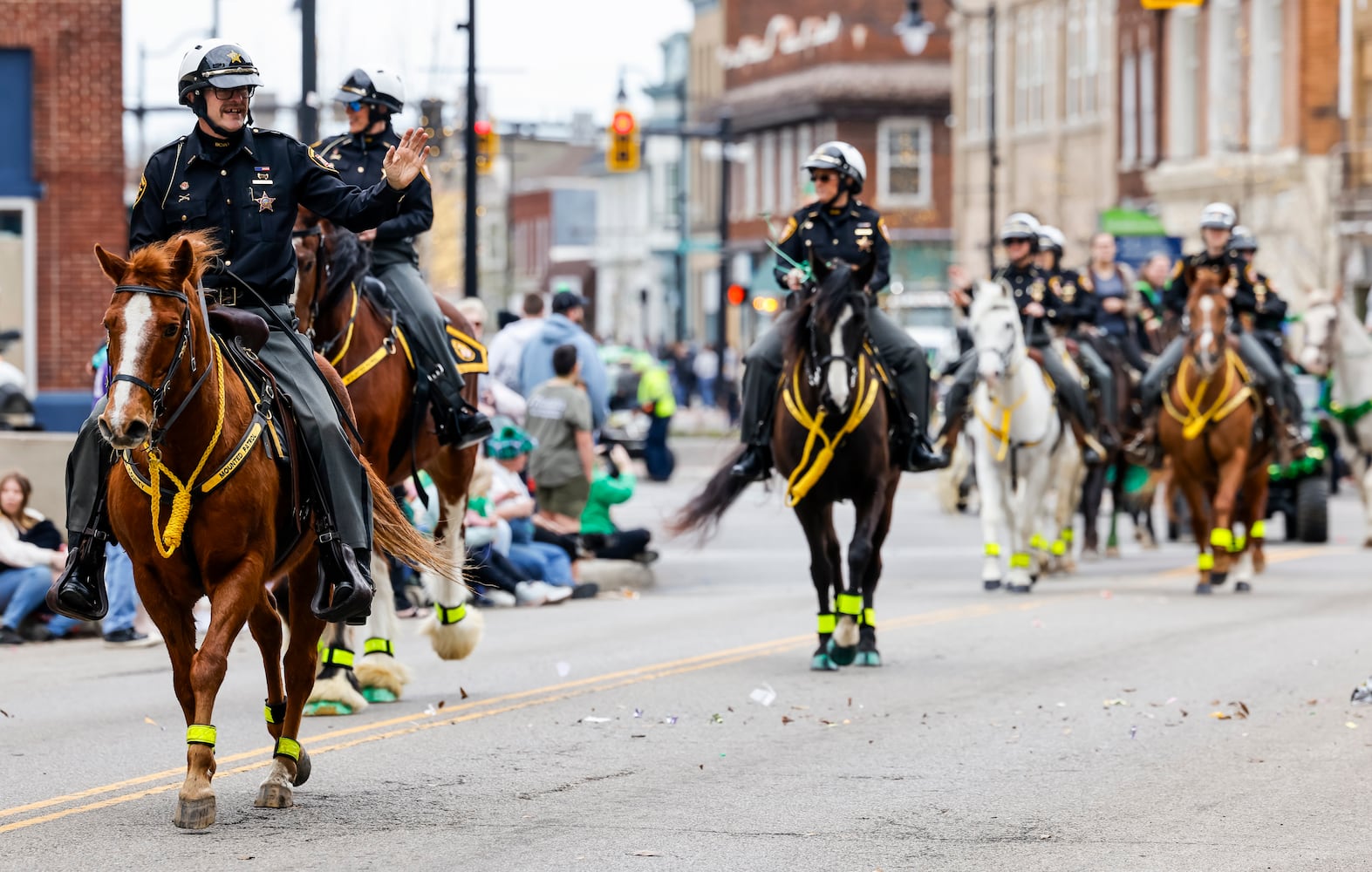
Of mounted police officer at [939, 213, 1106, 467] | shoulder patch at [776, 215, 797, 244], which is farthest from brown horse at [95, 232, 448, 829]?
mounted police officer at [939, 213, 1106, 467]

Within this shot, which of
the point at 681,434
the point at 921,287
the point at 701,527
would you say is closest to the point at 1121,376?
the point at 701,527

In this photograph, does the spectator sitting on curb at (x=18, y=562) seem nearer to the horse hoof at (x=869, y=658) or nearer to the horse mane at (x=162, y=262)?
the horse hoof at (x=869, y=658)

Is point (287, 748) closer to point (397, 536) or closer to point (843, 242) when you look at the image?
point (397, 536)

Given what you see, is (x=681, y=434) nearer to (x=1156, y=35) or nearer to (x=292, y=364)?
(x=1156, y=35)

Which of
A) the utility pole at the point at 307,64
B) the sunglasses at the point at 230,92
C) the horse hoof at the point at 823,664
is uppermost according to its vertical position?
the utility pole at the point at 307,64

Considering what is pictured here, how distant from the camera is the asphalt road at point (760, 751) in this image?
8.41 meters

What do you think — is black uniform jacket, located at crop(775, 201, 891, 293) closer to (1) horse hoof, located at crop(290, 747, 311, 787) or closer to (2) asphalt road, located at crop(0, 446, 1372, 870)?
(2) asphalt road, located at crop(0, 446, 1372, 870)

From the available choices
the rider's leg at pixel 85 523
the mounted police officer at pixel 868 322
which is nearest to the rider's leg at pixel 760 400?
the mounted police officer at pixel 868 322

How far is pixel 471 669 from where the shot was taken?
13812 millimetres

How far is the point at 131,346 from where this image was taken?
26.2ft

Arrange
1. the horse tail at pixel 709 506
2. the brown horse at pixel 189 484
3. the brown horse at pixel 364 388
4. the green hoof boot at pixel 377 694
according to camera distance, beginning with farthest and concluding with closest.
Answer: the horse tail at pixel 709 506
the green hoof boot at pixel 377 694
the brown horse at pixel 364 388
the brown horse at pixel 189 484

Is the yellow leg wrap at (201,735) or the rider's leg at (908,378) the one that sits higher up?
the rider's leg at (908,378)

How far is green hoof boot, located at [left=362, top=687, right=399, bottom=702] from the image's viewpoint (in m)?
12.3

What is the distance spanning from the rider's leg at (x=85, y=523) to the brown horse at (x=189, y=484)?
0.68 ft
